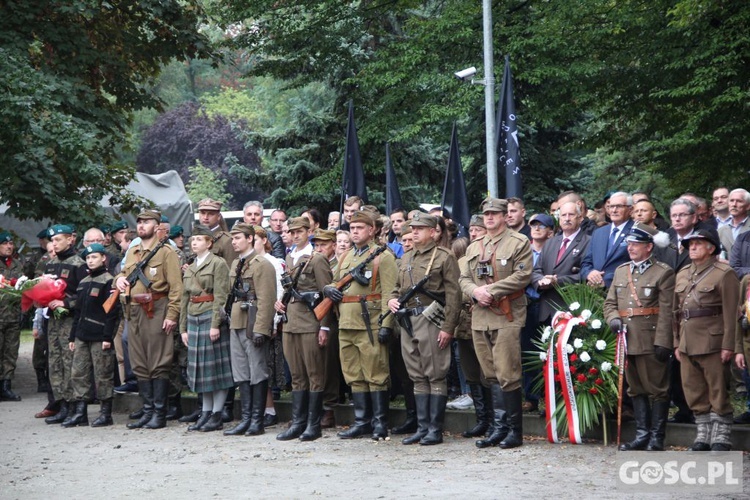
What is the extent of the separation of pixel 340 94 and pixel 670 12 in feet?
30.5

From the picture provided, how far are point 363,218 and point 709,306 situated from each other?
3520 millimetres

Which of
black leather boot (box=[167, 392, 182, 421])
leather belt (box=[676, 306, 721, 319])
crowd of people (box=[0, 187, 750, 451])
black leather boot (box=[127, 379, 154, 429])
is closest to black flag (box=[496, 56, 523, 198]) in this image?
crowd of people (box=[0, 187, 750, 451])

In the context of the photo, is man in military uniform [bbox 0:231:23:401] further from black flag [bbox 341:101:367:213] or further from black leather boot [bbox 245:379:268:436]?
black leather boot [bbox 245:379:268:436]

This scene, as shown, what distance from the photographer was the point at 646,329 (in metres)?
9.65

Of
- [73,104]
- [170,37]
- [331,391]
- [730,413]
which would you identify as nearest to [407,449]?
[331,391]

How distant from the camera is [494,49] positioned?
20719mm

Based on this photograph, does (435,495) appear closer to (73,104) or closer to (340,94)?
(73,104)

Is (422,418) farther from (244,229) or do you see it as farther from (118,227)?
(118,227)

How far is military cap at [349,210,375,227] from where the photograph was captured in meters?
11.1

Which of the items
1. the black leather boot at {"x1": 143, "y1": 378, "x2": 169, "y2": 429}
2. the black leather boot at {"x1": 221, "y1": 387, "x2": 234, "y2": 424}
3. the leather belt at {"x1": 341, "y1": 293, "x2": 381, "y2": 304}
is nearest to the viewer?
the leather belt at {"x1": 341, "y1": 293, "x2": 381, "y2": 304}

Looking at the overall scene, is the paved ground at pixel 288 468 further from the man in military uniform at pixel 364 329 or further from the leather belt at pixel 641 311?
the leather belt at pixel 641 311

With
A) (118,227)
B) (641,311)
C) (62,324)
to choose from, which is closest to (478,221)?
(641,311)

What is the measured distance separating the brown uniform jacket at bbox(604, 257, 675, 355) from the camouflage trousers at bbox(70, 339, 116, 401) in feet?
19.3

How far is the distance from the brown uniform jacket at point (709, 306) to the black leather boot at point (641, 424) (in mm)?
657
